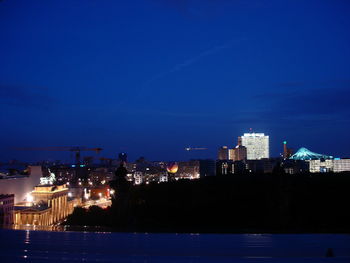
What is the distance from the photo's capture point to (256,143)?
546 ft

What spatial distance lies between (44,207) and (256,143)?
153 m

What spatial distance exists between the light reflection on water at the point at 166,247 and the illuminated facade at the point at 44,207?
22.6 m

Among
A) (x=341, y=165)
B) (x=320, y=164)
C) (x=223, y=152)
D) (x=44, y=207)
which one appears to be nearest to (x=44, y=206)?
(x=44, y=207)

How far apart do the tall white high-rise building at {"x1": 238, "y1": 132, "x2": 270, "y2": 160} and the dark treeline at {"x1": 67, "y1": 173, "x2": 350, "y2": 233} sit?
158815 mm

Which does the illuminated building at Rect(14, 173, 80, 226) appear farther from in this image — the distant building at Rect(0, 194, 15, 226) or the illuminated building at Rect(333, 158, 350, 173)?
the illuminated building at Rect(333, 158, 350, 173)

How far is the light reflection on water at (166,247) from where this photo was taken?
275cm

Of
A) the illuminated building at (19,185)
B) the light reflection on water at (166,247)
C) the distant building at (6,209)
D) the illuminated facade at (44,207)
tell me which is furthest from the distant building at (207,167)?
the light reflection on water at (166,247)

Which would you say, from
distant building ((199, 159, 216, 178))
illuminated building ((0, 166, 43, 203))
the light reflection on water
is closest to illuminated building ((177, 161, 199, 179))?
distant building ((199, 159, 216, 178))

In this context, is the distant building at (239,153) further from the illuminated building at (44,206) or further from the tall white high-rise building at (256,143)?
the illuminated building at (44,206)

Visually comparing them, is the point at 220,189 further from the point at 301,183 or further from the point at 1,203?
the point at 1,203

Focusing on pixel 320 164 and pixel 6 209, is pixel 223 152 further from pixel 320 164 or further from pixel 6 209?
pixel 6 209

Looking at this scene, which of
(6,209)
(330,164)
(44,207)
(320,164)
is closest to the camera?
(6,209)

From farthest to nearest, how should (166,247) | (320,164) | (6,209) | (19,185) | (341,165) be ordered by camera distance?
(320,164)
(341,165)
(19,185)
(6,209)
(166,247)

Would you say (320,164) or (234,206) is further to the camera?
(320,164)
